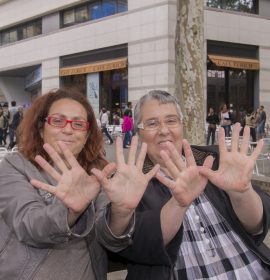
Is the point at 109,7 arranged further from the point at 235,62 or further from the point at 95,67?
the point at 235,62

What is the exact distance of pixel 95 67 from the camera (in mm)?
24234

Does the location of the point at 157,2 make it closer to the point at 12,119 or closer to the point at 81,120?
the point at 12,119

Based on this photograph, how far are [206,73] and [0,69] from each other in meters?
17.7

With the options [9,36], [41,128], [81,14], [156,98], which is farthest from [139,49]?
[41,128]

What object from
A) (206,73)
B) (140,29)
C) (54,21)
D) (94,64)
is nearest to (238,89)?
(206,73)

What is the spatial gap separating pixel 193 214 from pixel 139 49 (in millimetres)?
19720

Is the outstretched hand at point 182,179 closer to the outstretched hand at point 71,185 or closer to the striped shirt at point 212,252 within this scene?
the outstretched hand at point 71,185

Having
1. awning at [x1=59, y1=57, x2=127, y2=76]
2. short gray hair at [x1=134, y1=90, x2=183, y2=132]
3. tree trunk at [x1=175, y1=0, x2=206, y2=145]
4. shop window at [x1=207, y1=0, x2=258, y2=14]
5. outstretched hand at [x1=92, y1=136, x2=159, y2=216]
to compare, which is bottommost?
outstretched hand at [x1=92, y1=136, x2=159, y2=216]

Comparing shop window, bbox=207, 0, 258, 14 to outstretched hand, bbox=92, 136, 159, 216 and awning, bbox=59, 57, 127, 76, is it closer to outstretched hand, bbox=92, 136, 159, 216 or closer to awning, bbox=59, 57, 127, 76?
awning, bbox=59, 57, 127, 76

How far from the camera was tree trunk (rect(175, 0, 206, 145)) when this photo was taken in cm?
662

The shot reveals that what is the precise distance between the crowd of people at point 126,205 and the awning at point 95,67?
65.3 ft

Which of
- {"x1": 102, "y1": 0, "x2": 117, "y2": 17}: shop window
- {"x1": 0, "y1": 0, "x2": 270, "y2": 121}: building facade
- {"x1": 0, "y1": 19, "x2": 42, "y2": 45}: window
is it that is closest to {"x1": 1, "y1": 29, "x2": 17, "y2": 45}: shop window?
{"x1": 0, "y1": 19, "x2": 42, "y2": 45}: window

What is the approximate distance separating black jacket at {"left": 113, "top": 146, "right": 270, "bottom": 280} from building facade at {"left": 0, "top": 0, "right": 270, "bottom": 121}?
57.5 ft

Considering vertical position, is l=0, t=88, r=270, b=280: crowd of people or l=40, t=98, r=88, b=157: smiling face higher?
l=40, t=98, r=88, b=157: smiling face
